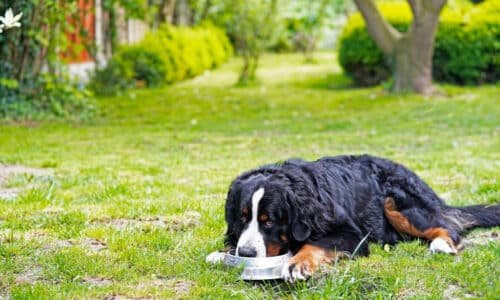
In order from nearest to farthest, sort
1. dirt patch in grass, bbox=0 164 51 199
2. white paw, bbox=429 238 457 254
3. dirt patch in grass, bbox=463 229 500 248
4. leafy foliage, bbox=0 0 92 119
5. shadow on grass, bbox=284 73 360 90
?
white paw, bbox=429 238 457 254
dirt patch in grass, bbox=463 229 500 248
dirt patch in grass, bbox=0 164 51 199
leafy foliage, bbox=0 0 92 119
shadow on grass, bbox=284 73 360 90

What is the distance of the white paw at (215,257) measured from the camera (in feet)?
15.2

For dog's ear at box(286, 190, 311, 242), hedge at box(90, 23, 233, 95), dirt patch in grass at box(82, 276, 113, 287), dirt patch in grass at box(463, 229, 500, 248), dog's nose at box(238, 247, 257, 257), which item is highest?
dog's ear at box(286, 190, 311, 242)

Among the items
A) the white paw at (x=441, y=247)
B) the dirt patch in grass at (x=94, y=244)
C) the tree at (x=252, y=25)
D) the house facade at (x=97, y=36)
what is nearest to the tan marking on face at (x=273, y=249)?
the white paw at (x=441, y=247)

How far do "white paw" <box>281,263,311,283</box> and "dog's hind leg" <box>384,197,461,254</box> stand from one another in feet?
3.89

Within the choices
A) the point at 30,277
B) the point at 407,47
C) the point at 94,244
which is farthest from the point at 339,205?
the point at 407,47

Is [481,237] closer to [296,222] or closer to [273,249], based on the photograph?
[296,222]

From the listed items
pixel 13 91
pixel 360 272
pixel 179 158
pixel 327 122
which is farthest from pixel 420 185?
pixel 13 91

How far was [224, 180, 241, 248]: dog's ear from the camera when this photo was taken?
4699 mm

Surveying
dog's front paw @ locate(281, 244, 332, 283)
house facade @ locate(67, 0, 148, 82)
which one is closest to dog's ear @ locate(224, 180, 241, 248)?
dog's front paw @ locate(281, 244, 332, 283)

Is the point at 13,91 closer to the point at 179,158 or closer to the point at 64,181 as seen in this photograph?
the point at 179,158

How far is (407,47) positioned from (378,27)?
0.81 metres

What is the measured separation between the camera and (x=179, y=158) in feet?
31.2

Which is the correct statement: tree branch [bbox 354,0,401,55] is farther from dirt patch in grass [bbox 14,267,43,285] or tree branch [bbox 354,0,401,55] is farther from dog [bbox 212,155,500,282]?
dirt patch in grass [bbox 14,267,43,285]

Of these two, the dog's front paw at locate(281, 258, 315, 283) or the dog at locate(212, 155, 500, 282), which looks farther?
the dog at locate(212, 155, 500, 282)
